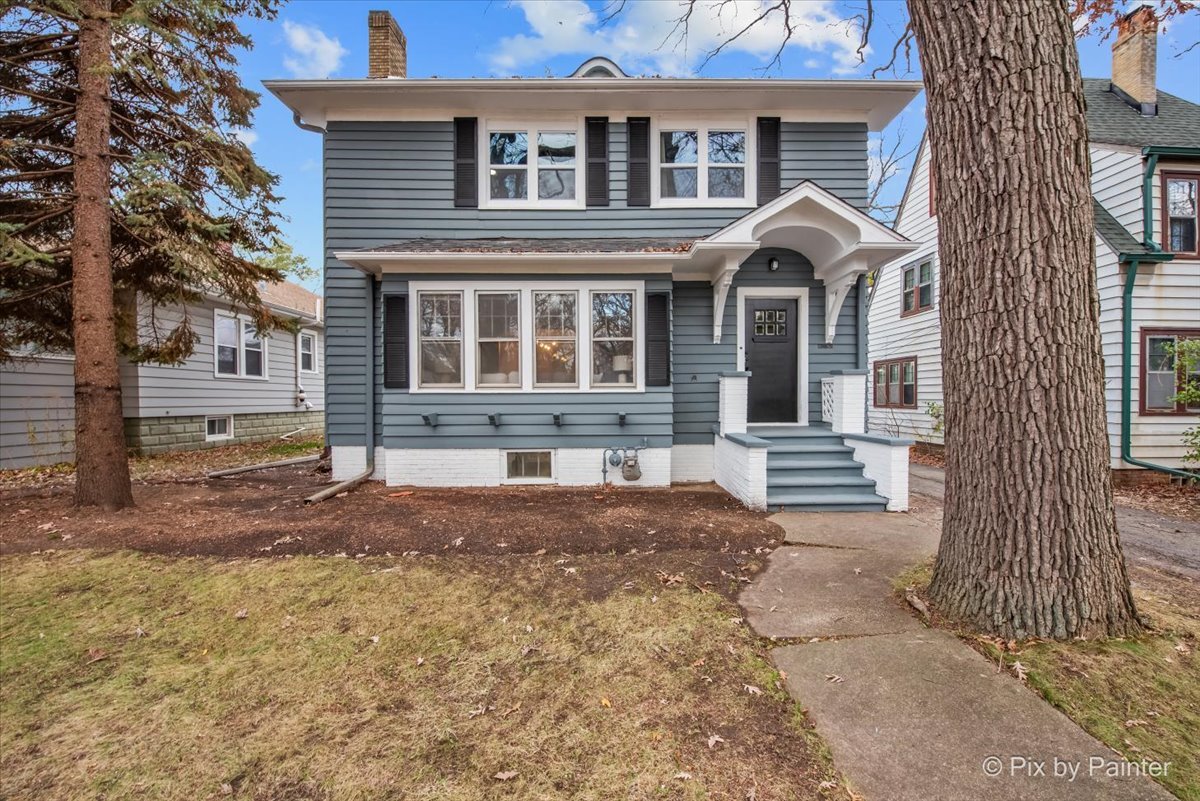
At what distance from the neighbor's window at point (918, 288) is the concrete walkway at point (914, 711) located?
37.6ft

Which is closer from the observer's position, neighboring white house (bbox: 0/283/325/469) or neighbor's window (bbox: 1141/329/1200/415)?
neighbor's window (bbox: 1141/329/1200/415)

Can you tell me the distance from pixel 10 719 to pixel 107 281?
17.0 ft

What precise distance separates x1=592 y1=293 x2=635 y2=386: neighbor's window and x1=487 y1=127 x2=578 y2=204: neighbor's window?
1.99 meters

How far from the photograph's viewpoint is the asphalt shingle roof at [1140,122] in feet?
27.8

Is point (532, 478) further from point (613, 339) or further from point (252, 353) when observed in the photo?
point (252, 353)

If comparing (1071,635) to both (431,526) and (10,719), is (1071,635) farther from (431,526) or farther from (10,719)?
(10,719)

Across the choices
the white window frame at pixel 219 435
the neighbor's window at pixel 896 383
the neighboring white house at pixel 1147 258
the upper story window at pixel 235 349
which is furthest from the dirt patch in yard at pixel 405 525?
the neighbor's window at pixel 896 383

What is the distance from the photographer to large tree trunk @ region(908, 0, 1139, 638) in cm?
276

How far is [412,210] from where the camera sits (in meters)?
7.76

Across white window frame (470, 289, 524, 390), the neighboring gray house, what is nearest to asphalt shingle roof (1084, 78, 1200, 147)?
the neighboring gray house

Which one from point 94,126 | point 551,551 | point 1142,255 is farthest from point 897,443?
point 94,126

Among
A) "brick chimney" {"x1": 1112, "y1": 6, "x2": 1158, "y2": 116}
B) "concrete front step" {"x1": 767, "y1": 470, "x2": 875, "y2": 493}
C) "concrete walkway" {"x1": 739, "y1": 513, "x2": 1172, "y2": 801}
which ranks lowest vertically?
"concrete walkway" {"x1": 739, "y1": 513, "x2": 1172, "y2": 801}

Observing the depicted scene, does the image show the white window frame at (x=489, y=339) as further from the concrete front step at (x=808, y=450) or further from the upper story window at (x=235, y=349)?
the upper story window at (x=235, y=349)

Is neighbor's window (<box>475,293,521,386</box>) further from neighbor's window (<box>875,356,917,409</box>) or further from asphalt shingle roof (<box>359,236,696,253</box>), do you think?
neighbor's window (<box>875,356,917,409</box>)
